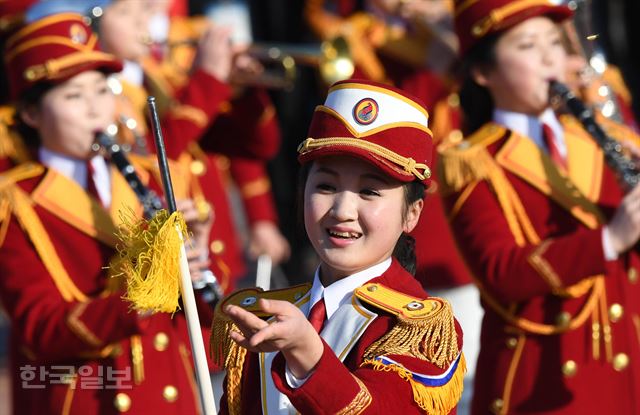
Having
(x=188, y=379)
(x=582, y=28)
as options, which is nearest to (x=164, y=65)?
(x=582, y=28)

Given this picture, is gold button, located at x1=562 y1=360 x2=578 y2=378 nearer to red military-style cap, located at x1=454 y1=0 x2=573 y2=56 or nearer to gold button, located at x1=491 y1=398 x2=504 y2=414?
gold button, located at x1=491 y1=398 x2=504 y2=414

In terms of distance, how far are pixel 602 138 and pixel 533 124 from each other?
0.87ft

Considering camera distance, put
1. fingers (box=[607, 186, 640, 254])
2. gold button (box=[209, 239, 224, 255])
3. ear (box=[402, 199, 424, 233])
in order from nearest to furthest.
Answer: ear (box=[402, 199, 424, 233])
fingers (box=[607, 186, 640, 254])
gold button (box=[209, 239, 224, 255])

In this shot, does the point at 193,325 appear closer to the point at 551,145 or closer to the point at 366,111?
the point at 366,111

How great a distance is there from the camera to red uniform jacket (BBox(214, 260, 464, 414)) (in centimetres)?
337

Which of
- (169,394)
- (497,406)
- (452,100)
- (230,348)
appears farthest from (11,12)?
(230,348)

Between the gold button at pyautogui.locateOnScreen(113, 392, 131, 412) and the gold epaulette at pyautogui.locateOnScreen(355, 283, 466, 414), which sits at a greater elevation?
the gold epaulette at pyautogui.locateOnScreen(355, 283, 466, 414)

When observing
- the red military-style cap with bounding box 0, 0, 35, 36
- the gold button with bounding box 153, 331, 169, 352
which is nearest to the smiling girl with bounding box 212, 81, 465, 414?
the gold button with bounding box 153, 331, 169, 352

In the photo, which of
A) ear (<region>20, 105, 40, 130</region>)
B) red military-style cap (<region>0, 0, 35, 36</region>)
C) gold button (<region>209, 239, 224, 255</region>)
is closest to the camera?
ear (<region>20, 105, 40, 130</region>)

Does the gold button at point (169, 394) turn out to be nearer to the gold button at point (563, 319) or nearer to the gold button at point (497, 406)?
the gold button at point (497, 406)

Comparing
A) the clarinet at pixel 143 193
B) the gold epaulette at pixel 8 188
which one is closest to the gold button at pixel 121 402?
the clarinet at pixel 143 193

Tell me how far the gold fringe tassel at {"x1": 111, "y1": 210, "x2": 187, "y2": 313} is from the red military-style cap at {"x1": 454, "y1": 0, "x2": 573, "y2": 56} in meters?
2.17

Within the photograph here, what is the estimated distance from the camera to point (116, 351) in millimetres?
5273

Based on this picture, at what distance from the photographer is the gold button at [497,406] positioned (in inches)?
209
